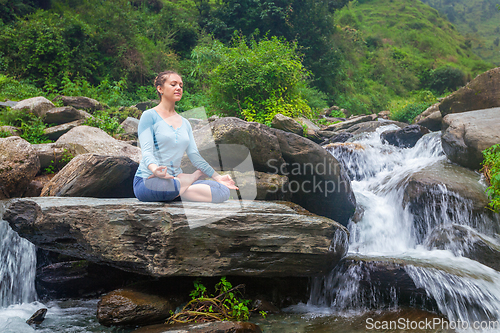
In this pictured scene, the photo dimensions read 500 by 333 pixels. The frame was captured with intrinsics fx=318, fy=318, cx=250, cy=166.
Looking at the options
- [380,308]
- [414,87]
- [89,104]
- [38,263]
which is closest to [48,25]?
[89,104]

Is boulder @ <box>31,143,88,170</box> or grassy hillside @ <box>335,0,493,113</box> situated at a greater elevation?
grassy hillside @ <box>335,0,493,113</box>

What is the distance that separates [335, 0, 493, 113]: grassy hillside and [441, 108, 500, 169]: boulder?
1376 centimetres

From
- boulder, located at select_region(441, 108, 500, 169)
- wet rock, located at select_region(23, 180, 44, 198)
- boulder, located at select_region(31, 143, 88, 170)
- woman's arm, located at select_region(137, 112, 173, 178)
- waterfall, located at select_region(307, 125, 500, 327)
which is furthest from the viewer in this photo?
boulder, located at select_region(31, 143, 88, 170)

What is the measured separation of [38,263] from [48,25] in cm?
1407

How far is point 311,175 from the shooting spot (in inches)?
218

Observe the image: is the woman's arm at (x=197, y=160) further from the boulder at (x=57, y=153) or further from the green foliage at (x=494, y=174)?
the green foliage at (x=494, y=174)

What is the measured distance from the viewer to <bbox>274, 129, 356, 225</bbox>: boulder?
18.1ft

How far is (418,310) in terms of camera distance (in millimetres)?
3596

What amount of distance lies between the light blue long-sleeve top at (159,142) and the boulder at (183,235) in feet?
1.37

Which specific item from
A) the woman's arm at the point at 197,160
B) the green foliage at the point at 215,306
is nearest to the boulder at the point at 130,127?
the woman's arm at the point at 197,160

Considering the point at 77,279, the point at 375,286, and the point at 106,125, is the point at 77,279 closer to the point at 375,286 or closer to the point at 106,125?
the point at 375,286

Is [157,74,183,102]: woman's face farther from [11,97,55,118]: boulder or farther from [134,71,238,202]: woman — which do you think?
[11,97,55,118]: boulder

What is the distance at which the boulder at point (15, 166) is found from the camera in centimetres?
539

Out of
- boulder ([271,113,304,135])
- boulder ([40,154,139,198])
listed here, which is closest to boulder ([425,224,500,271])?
boulder ([271,113,304,135])
